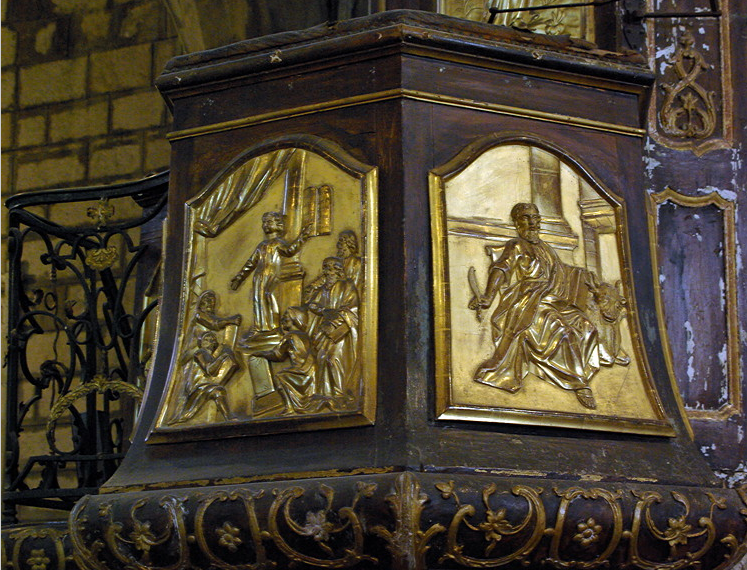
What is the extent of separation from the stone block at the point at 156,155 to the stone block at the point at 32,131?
70cm

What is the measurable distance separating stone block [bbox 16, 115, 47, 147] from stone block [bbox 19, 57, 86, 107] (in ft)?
0.30

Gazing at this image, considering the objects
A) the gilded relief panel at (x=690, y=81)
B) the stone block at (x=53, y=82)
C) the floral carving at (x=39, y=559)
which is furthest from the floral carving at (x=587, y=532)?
the stone block at (x=53, y=82)

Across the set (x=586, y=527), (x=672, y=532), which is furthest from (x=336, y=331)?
(x=672, y=532)

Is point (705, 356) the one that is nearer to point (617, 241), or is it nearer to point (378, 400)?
point (617, 241)

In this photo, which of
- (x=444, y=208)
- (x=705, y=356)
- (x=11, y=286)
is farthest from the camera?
(x=11, y=286)

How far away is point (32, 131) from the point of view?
7809 millimetres

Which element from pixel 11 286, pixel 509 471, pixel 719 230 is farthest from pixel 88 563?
pixel 719 230

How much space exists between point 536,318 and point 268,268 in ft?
2.12

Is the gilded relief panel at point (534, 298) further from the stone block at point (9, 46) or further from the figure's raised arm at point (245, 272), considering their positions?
the stone block at point (9, 46)

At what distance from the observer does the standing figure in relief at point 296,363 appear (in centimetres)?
333

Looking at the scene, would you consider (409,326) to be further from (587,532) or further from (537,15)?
(537,15)

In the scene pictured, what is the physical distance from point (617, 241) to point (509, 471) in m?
0.75

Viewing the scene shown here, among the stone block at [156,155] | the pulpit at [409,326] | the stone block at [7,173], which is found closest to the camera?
the pulpit at [409,326]

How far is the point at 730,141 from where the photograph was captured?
15.6 ft
